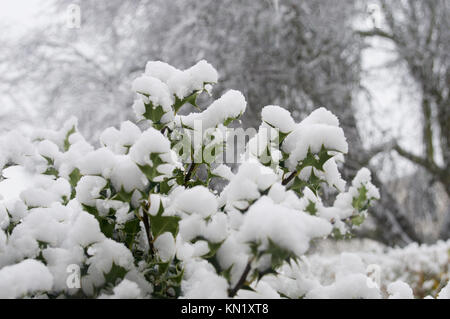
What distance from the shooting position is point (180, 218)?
1.96 ft

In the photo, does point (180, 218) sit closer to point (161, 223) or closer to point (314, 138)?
point (161, 223)

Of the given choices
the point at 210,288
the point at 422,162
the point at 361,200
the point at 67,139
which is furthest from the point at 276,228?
the point at 422,162

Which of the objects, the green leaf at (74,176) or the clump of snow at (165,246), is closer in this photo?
the clump of snow at (165,246)

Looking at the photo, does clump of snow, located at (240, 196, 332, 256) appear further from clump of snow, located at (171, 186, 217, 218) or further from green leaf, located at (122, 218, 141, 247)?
green leaf, located at (122, 218, 141, 247)

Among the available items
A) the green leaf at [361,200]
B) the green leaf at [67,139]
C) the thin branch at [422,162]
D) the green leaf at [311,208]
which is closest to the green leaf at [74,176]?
the green leaf at [67,139]

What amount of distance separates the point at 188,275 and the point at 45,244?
8.9 inches

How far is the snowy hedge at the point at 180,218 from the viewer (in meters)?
0.52

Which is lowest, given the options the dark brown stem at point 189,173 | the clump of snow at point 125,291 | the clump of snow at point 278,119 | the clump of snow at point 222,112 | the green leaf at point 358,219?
the clump of snow at point 125,291

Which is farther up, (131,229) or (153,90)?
(153,90)

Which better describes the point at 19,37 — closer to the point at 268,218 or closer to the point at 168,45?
the point at 168,45

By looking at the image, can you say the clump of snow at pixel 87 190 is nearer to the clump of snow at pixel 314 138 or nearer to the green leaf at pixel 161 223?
the green leaf at pixel 161 223

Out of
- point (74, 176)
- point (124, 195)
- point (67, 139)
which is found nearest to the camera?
point (124, 195)

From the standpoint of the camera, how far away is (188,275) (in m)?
0.68

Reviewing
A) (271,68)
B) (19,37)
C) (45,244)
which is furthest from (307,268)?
(19,37)
